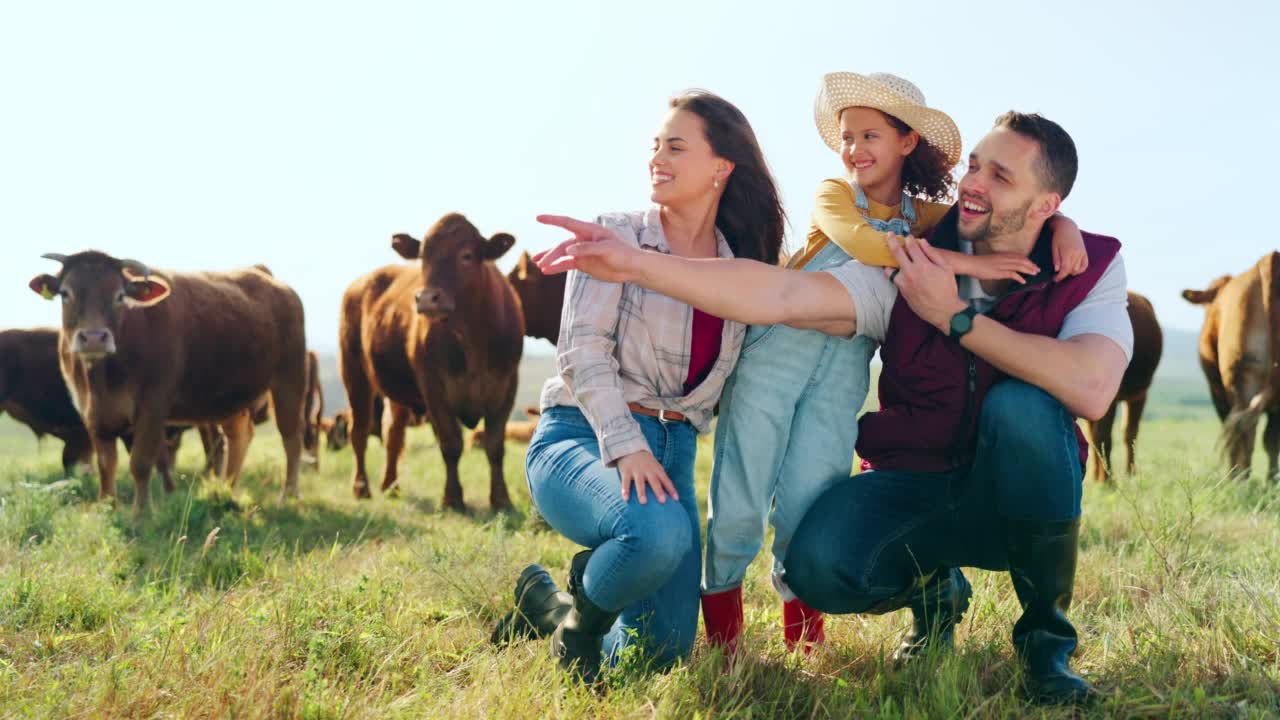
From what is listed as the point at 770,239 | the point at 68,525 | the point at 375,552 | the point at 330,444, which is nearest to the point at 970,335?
the point at 770,239

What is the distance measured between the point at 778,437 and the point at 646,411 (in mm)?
435

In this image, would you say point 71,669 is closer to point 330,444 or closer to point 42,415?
point 42,415

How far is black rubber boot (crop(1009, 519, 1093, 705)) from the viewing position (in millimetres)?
3166

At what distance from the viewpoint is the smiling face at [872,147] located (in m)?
3.88

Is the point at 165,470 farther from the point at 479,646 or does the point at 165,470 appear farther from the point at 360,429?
the point at 479,646

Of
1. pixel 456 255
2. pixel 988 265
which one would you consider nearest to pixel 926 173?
pixel 988 265

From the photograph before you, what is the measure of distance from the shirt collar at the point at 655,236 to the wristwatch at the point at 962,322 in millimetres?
835

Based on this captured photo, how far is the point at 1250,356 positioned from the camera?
29.6 feet

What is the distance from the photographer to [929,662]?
3.17 meters

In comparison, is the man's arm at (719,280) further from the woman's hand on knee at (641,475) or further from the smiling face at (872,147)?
the smiling face at (872,147)

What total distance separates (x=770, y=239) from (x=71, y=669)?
261 centimetres

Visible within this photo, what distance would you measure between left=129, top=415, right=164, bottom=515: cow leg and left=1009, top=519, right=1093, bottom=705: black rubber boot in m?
5.92

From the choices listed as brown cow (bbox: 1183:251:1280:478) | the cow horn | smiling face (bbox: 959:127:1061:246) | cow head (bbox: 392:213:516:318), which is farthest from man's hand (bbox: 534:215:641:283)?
brown cow (bbox: 1183:251:1280:478)

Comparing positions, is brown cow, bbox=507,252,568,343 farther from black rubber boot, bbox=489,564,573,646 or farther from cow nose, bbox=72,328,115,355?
black rubber boot, bbox=489,564,573,646
